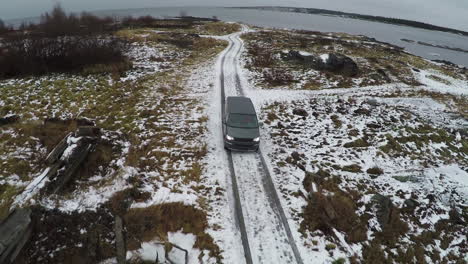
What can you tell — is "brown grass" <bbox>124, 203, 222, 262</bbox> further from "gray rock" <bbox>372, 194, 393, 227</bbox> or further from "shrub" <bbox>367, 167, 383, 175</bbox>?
"shrub" <bbox>367, 167, 383, 175</bbox>

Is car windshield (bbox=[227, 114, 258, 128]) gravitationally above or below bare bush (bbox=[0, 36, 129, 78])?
below

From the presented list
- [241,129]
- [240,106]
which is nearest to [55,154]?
[241,129]

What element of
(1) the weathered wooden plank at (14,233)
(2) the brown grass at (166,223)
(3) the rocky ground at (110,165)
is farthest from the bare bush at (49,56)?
(2) the brown grass at (166,223)

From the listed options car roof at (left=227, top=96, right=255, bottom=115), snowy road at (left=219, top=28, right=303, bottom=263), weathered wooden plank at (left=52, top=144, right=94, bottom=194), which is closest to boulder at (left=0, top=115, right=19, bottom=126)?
weathered wooden plank at (left=52, top=144, right=94, bottom=194)

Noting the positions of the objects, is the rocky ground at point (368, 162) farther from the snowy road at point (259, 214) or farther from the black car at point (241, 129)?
the black car at point (241, 129)

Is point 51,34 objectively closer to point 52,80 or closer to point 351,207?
point 52,80

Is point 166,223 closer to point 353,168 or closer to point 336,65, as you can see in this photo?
point 353,168
